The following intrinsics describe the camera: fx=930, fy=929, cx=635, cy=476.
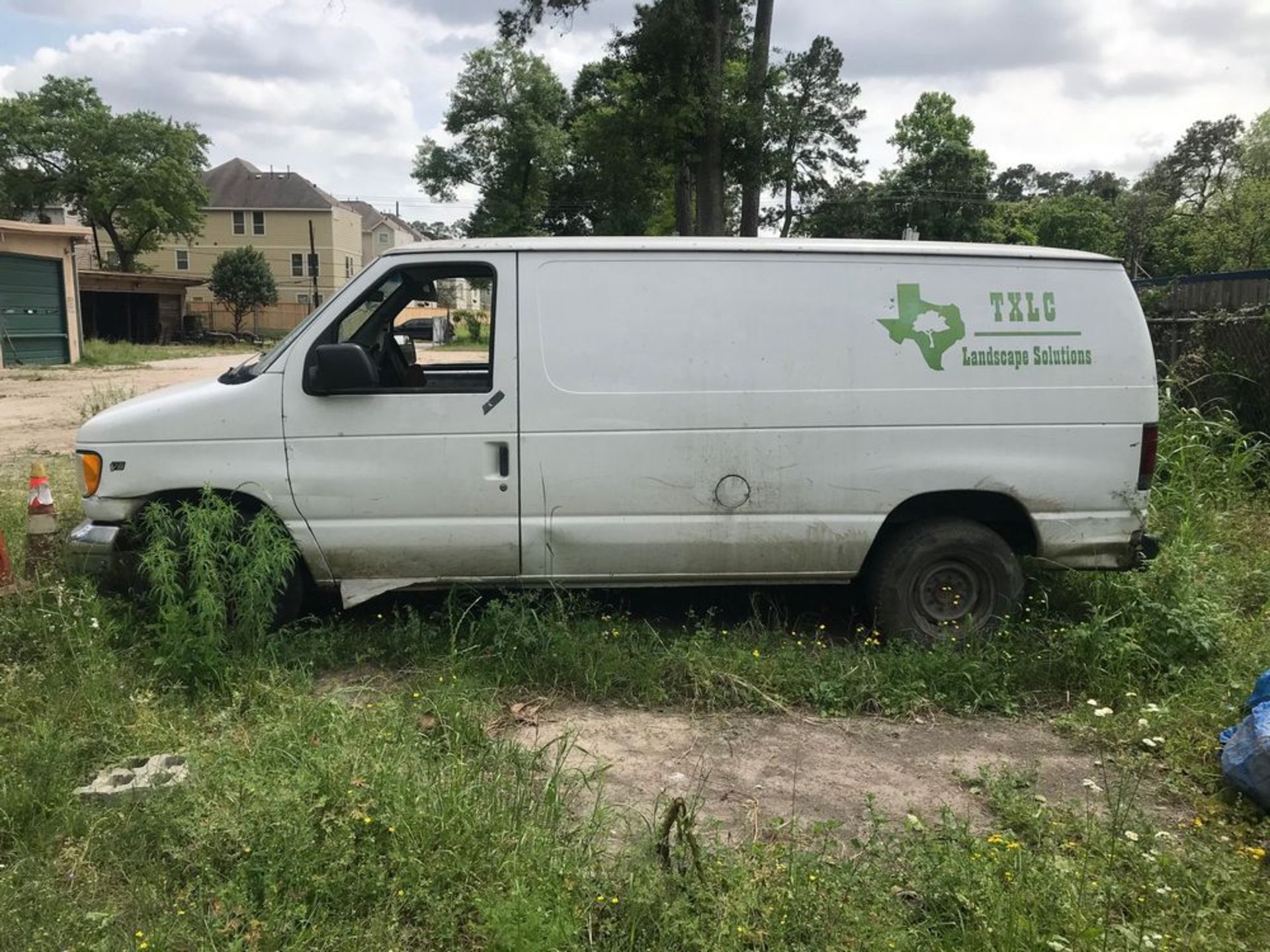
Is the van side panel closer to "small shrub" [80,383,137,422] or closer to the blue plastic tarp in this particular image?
the blue plastic tarp

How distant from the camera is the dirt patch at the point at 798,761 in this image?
3.56 m

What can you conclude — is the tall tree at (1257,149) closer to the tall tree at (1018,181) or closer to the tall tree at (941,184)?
the tall tree at (941,184)

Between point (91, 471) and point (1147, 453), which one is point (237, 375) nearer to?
point (91, 471)

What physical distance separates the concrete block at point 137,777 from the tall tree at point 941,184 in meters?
58.3

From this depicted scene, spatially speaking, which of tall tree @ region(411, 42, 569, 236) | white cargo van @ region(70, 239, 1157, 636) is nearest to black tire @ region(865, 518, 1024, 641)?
white cargo van @ region(70, 239, 1157, 636)

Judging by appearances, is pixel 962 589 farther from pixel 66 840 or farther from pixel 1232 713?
pixel 66 840

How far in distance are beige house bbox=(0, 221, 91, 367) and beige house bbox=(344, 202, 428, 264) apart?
2201 inches

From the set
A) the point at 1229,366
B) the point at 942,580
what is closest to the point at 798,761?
the point at 942,580

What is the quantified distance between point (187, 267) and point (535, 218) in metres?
31.1

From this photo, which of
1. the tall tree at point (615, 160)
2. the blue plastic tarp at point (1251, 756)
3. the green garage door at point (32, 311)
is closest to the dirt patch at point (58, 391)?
the green garage door at point (32, 311)

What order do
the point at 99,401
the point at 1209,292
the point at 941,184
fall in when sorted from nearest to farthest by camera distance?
the point at 1209,292 < the point at 99,401 < the point at 941,184

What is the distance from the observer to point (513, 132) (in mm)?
49969

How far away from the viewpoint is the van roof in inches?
189

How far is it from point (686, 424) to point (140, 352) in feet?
106
